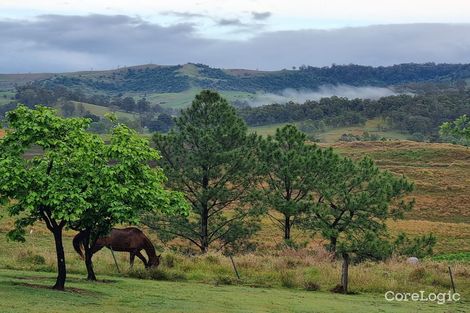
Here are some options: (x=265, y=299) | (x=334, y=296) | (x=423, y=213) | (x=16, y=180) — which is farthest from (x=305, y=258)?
(x=423, y=213)

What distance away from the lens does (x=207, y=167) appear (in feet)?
138

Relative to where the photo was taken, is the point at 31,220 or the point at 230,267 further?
the point at 230,267

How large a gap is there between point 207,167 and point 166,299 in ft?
70.1

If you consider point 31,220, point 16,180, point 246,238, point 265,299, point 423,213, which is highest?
point 16,180

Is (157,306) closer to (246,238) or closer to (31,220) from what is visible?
(31,220)

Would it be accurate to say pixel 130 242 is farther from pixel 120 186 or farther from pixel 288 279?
pixel 120 186

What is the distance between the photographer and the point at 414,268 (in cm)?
3081

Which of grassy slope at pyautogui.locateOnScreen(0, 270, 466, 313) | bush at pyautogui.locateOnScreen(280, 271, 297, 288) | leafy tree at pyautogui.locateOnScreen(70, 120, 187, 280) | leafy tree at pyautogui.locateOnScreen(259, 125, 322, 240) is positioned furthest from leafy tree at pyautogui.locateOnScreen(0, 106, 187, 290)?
leafy tree at pyautogui.locateOnScreen(259, 125, 322, 240)

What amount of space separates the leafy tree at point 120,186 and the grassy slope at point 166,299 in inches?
101

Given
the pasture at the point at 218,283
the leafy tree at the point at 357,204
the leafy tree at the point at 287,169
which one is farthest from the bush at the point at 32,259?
the leafy tree at the point at 287,169

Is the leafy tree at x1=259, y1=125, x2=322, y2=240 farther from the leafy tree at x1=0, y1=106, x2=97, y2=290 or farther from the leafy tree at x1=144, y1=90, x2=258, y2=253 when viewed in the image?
the leafy tree at x1=0, y1=106, x2=97, y2=290

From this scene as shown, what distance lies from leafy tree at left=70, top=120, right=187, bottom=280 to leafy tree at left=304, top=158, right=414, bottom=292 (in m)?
15.6

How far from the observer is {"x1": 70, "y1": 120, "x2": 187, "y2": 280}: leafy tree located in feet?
63.3

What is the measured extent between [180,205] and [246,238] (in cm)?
2410
